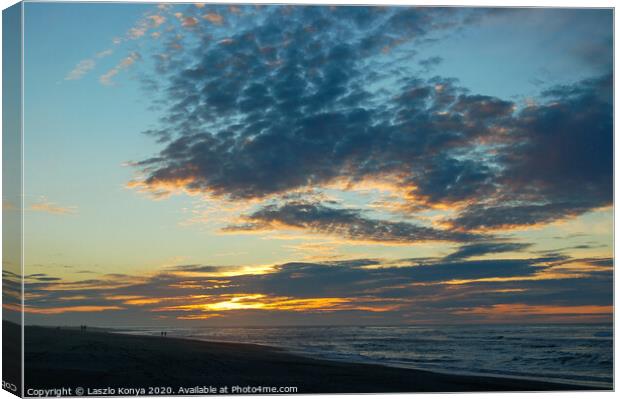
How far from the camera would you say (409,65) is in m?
14.2

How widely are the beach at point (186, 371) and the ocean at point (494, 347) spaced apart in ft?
1.13

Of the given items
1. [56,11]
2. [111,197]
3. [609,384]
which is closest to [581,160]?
[609,384]

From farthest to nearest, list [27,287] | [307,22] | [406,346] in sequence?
[406,346], [307,22], [27,287]

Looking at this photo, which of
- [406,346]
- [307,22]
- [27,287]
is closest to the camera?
[27,287]

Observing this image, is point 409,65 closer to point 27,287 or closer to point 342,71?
point 342,71

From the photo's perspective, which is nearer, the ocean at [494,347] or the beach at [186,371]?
the beach at [186,371]

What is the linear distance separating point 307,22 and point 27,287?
5.64 metres

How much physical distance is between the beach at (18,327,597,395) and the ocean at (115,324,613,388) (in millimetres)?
345

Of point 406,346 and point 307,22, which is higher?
point 307,22

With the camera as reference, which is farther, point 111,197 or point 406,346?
point 406,346

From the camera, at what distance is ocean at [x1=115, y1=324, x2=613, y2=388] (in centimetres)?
1420

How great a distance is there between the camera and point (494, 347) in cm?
1717

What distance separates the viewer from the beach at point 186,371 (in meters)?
12.9

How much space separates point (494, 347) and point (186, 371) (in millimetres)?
6508
